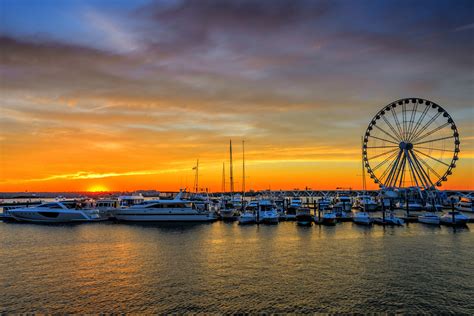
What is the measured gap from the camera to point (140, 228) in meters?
65.8

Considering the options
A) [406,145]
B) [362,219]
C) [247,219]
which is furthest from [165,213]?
[406,145]

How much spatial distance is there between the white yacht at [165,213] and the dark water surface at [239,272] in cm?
1525

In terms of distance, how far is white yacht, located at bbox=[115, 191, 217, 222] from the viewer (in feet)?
240

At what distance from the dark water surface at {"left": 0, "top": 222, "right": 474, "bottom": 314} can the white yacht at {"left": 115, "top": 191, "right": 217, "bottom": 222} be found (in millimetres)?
15249

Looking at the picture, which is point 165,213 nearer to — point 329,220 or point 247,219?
point 247,219

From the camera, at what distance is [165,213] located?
7325 cm

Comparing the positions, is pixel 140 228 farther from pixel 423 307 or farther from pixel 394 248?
pixel 423 307

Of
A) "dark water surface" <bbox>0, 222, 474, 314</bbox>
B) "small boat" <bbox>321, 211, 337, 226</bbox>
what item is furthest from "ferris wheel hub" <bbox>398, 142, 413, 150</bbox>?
"dark water surface" <bbox>0, 222, 474, 314</bbox>

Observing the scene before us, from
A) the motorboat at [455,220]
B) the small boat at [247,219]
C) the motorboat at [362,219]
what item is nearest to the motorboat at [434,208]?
the motorboat at [455,220]

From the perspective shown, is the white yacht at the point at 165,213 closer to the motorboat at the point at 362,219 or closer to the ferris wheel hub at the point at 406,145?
the motorboat at the point at 362,219

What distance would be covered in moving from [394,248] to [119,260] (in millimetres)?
33138

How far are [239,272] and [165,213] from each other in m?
42.3

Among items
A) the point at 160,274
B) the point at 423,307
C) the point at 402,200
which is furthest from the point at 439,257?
the point at 402,200

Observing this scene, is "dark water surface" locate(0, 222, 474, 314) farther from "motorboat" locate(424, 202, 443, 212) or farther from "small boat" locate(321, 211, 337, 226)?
"motorboat" locate(424, 202, 443, 212)
